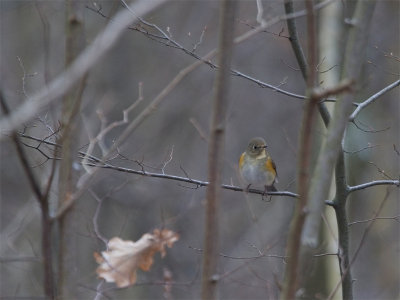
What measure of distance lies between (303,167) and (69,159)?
1.62ft

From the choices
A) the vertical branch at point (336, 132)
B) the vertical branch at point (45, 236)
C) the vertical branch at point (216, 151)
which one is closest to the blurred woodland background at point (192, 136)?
the vertical branch at point (336, 132)

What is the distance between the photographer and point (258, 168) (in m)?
5.43

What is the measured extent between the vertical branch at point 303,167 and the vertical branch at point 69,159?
1.48 ft

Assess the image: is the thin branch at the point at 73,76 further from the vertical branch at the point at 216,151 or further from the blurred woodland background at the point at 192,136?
the blurred woodland background at the point at 192,136

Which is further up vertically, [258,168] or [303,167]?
[258,168]

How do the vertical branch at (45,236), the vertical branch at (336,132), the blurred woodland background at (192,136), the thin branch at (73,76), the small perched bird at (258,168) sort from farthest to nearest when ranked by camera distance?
1. the blurred woodland background at (192,136)
2. the small perched bird at (258,168)
3. the vertical branch at (336,132)
4. the vertical branch at (45,236)
5. the thin branch at (73,76)

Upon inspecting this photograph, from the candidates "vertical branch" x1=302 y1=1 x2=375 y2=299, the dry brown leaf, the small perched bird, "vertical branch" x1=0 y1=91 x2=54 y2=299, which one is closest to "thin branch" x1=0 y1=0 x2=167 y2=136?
"vertical branch" x1=0 y1=91 x2=54 y2=299

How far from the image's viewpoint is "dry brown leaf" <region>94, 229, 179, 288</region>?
8.80ft

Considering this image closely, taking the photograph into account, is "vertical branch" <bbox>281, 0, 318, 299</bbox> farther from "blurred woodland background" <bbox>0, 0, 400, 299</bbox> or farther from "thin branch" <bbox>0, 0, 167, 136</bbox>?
"blurred woodland background" <bbox>0, 0, 400, 299</bbox>

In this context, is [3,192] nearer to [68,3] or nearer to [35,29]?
[35,29]

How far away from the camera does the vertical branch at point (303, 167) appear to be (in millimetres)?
1232

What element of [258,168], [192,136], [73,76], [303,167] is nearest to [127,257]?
[303,167]

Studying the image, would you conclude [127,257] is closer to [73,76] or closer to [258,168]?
[73,76]

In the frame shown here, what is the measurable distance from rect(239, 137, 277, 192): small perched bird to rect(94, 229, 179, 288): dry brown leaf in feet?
8.16
